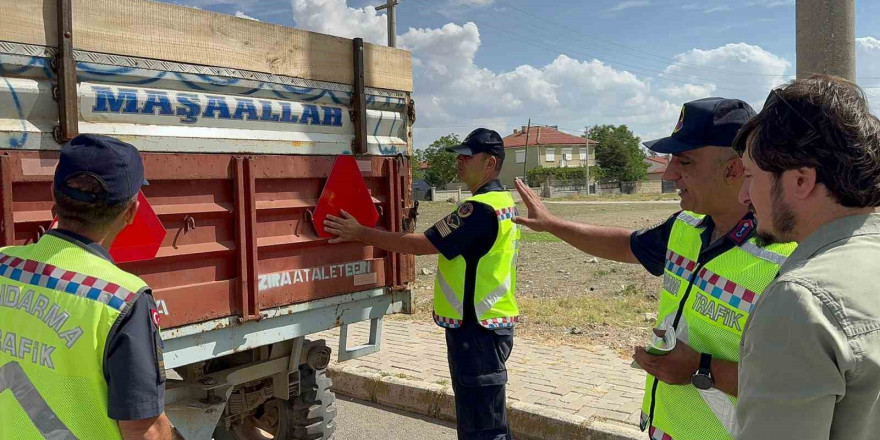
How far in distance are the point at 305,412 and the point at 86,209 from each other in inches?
99.2

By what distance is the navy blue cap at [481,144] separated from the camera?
4.08m

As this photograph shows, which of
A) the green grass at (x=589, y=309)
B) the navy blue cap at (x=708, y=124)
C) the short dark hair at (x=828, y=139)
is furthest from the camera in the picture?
the green grass at (x=589, y=309)

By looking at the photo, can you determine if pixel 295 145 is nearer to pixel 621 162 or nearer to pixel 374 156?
pixel 374 156

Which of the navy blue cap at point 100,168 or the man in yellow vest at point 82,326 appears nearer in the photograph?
the man in yellow vest at point 82,326

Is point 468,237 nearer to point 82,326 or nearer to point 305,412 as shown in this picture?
point 305,412

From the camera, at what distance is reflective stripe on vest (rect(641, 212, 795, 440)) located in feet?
6.66

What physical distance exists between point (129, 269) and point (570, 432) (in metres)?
3.22

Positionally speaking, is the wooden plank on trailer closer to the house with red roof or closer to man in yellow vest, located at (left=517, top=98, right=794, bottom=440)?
man in yellow vest, located at (left=517, top=98, right=794, bottom=440)

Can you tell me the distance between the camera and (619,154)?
84.8m

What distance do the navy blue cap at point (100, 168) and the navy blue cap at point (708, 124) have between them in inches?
69.8

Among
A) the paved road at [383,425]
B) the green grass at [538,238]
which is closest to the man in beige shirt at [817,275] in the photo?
the paved road at [383,425]

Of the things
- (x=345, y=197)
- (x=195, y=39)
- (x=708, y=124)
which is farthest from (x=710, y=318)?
(x=195, y=39)

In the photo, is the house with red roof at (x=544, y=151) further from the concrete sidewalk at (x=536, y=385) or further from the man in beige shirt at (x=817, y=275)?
the man in beige shirt at (x=817, y=275)

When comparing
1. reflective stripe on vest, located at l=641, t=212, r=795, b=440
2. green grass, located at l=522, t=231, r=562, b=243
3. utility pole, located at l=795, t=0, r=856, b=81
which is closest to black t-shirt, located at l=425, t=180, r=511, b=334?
reflective stripe on vest, located at l=641, t=212, r=795, b=440
